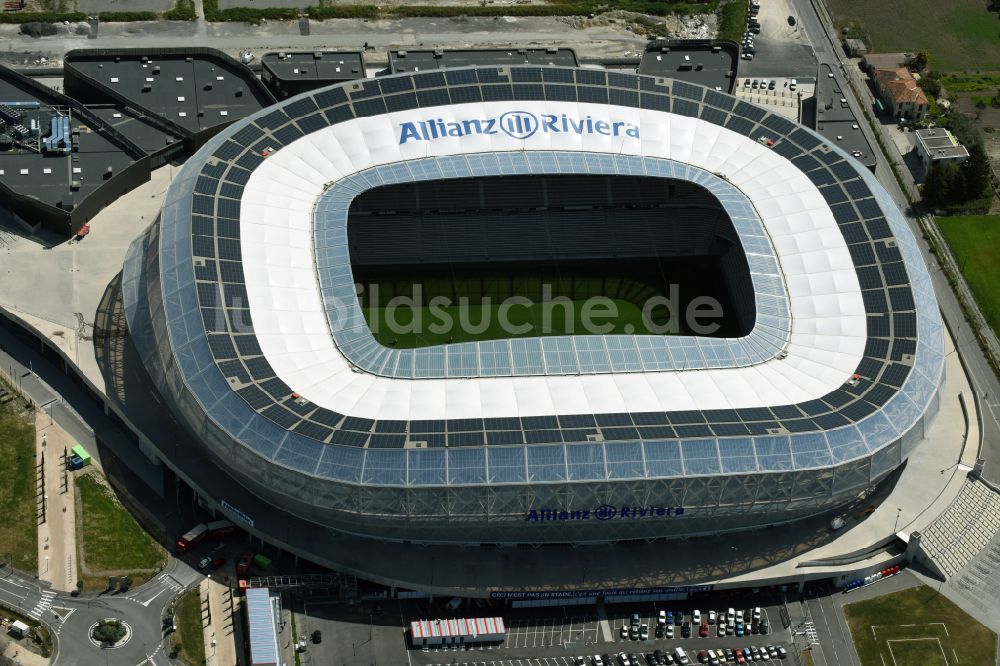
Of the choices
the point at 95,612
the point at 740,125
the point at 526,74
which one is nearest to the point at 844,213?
the point at 740,125

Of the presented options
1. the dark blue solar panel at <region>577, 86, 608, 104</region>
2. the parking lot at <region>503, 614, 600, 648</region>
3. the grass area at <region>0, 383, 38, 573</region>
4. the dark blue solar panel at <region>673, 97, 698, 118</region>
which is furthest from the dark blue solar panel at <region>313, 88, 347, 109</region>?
the parking lot at <region>503, 614, 600, 648</region>

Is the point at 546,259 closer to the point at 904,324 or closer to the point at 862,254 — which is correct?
the point at 862,254

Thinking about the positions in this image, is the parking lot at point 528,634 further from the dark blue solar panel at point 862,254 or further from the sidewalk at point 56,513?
the dark blue solar panel at point 862,254

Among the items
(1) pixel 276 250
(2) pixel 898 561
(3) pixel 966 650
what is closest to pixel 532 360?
(1) pixel 276 250

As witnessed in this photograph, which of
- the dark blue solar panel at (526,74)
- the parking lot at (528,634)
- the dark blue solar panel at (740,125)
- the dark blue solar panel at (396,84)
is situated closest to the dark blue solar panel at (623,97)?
the dark blue solar panel at (526,74)

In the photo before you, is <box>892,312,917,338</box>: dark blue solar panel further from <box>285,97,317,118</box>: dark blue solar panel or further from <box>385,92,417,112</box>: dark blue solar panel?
<box>285,97,317,118</box>: dark blue solar panel

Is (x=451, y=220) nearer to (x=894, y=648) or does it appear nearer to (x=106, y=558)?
(x=106, y=558)

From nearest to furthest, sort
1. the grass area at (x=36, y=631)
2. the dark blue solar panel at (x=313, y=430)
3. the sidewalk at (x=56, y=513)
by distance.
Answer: the grass area at (x=36, y=631), the dark blue solar panel at (x=313, y=430), the sidewalk at (x=56, y=513)
